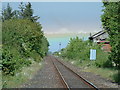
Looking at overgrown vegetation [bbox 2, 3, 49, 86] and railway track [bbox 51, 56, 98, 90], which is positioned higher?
overgrown vegetation [bbox 2, 3, 49, 86]

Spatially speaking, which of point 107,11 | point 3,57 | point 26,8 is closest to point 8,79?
point 3,57

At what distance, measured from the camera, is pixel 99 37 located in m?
58.4

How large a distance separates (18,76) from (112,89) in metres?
7.02

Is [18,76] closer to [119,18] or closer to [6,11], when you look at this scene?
[119,18]

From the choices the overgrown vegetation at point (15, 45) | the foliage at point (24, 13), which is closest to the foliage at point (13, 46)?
the overgrown vegetation at point (15, 45)

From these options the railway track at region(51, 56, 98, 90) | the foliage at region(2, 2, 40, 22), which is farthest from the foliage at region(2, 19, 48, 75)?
the foliage at region(2, 2, 40, 22)

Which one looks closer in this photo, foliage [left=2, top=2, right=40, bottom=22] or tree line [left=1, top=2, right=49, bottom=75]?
tree line [left=1, top=2, right=49, bottom=75]

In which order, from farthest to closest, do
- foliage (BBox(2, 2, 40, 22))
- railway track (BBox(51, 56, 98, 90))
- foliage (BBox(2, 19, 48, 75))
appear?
1. foliage (BBox(2, 2, 40, 22))
2. foliage (BBox(2, 19, 48, 75))
3. railway track (BBox(51, 56, 98, 90))

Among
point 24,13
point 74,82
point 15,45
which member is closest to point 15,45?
point 15,45

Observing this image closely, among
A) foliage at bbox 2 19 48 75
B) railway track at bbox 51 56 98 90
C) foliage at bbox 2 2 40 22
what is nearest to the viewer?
railway track at bbox 51 56 98 90

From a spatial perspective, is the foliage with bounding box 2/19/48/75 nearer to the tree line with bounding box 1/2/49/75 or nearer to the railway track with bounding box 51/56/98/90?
the tree line with bounding box 1/2/49/75

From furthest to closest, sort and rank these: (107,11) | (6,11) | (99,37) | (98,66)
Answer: (6,11), (99,37), (98,66), (107,11)

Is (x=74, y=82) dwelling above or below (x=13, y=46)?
below

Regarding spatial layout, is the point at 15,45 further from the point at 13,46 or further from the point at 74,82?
the point at 74,82
